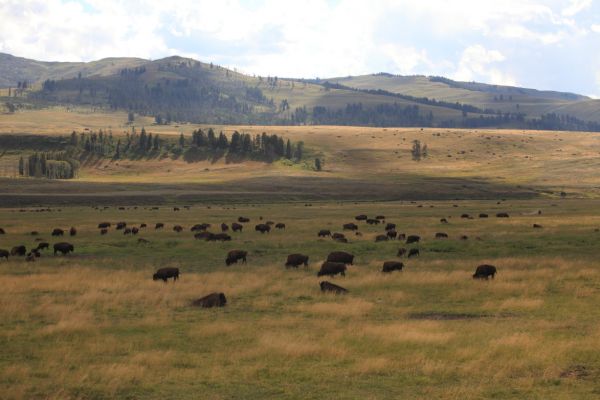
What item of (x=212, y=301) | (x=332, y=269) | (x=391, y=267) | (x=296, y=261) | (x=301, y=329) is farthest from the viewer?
(x=296, y=261)

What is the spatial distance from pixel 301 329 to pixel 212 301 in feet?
15.5

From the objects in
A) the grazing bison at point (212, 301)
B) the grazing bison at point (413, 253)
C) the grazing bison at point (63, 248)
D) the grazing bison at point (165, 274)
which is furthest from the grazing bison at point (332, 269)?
the grazing bison at point (63, 248)

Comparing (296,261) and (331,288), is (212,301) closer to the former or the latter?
(331,288)

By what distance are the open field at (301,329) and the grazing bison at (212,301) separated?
40 cm

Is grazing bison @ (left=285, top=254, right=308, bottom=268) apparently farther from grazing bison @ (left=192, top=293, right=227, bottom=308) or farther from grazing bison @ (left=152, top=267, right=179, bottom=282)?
grazing bison @ (left=192, top=293, right=227, bottom=308)

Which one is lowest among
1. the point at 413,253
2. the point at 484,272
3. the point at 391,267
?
the point at 413,253

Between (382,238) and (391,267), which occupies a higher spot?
(391,267)

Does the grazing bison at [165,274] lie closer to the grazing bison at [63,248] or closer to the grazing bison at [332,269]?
the grazing bison at [332,269]

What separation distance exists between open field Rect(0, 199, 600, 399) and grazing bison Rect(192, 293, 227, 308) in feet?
1.32

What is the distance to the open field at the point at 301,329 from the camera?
44.8 feet

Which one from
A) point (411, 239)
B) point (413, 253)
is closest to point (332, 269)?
point (413, 253)

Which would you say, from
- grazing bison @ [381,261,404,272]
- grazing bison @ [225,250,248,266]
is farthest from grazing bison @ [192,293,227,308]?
grazing bison @ [225,250,248,266]

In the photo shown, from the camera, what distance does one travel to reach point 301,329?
61.1ft

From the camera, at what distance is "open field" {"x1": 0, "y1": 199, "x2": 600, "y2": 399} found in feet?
44.8
